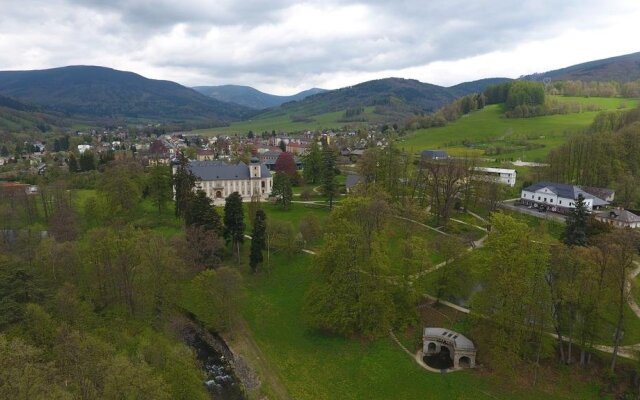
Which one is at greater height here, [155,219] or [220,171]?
[220,171]

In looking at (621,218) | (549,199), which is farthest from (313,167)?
(621,218)

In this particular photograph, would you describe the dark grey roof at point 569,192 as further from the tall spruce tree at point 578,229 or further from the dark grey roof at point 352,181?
the dark grey roof at point 352,181

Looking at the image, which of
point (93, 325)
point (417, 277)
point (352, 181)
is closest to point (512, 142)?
point (352, 181)

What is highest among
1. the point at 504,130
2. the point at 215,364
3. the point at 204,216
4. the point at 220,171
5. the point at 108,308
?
the point at 504,130

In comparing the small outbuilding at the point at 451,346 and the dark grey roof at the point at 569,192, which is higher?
the dark grey roof at the point at 569,192

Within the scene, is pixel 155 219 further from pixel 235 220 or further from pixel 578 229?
pixel 578 229

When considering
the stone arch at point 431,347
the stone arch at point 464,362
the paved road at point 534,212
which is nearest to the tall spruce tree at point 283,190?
the paved road at point 534,212

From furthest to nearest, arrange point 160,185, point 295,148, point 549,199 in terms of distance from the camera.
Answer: point 295,148
point 160,185
point 549,199

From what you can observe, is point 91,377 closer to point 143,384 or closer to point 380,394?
point 143,384
